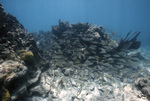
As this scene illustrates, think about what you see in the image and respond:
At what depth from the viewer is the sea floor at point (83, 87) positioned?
4.40 meters

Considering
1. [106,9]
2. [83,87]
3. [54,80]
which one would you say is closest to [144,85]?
[83,87]

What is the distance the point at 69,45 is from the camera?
8594 millimetres

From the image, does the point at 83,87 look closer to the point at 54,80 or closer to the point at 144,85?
the point at 54,80

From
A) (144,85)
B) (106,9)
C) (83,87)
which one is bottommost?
(144,85)

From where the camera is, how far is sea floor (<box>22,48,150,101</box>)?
440 cm

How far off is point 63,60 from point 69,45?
1731 millimetres

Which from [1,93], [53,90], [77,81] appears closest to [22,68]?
[1,93]

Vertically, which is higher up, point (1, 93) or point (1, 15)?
point (1, 15)

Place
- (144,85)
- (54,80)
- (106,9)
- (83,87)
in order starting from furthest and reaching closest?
1. (106,9)
2. (54,80)
3. (83,87)
4. (144,85)

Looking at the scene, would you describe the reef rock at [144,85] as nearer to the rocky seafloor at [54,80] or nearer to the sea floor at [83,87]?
the rocky seafloor at [54,80]

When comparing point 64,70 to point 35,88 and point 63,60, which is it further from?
point 35,88

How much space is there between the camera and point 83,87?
208 inches

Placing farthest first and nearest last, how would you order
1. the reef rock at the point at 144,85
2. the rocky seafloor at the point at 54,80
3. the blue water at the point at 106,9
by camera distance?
the blue water at the point at 106,9
the reef rock at the point at 144,85
the rocky seafloor at the point at 54,80

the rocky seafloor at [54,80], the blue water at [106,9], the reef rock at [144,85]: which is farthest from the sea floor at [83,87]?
the blue water at [106,9]
